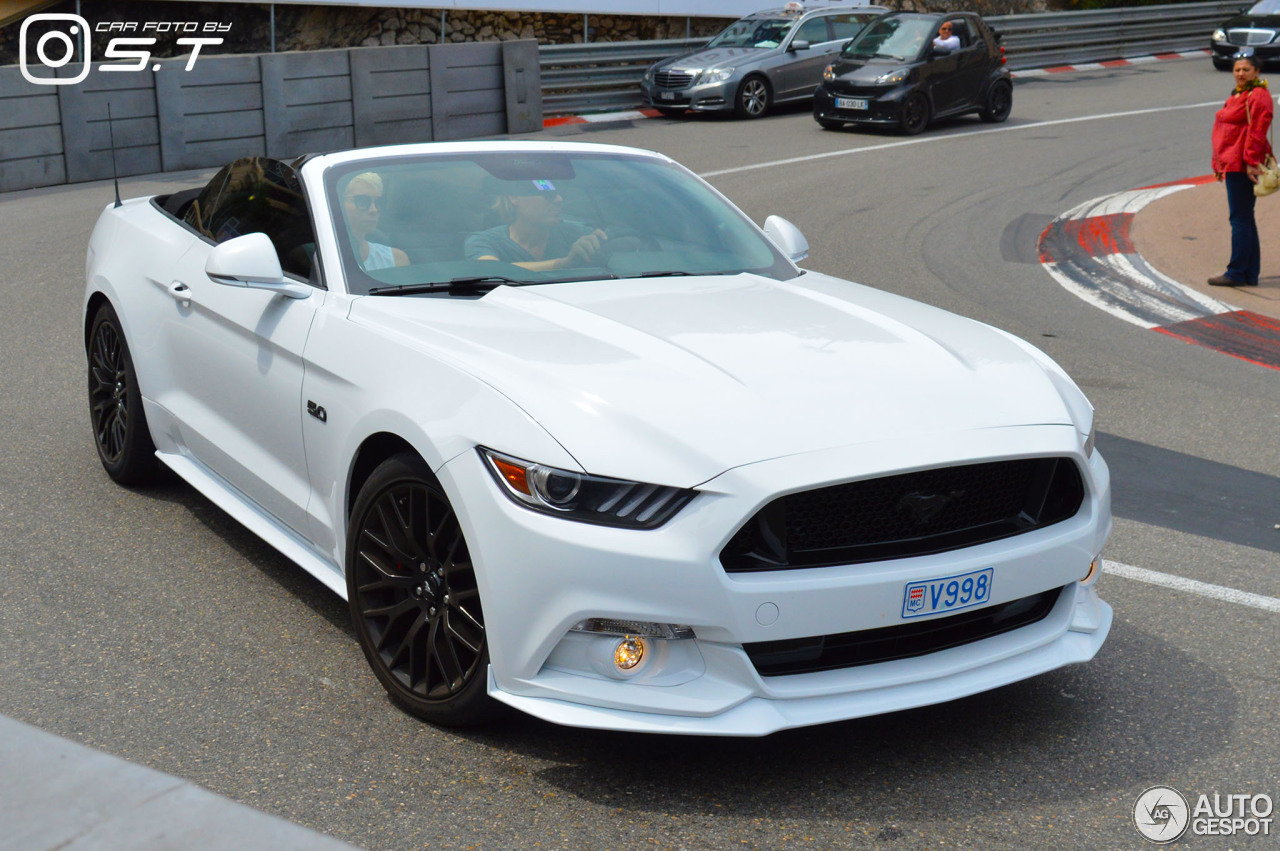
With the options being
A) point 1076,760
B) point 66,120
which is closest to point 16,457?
point 1076,760

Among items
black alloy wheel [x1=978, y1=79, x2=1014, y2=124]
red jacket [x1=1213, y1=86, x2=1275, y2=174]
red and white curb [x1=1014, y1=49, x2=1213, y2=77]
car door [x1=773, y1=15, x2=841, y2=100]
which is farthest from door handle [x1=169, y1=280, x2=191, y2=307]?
red and white curb [x1=1014, y1=49, x2=1213, y2=77]

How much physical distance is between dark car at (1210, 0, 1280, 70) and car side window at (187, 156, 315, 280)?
27.6 metres

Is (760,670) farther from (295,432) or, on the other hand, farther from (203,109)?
(203,109)

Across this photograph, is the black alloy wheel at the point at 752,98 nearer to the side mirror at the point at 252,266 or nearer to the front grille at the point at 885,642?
the side mirror at the point at 252,266

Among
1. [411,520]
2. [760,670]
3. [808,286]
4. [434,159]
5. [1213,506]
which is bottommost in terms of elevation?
[1213,506]

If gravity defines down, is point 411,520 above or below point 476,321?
below

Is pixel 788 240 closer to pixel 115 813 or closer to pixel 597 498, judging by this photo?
pixel 597 498

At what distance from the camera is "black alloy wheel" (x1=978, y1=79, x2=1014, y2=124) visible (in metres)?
21.8

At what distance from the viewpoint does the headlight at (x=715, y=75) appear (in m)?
22.1

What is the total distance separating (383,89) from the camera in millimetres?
19641

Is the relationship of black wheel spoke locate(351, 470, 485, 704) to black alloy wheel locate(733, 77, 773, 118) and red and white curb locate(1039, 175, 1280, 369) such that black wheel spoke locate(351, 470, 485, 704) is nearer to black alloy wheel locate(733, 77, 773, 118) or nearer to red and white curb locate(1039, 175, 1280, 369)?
red and white curb locate(1039, 175, 1280, 369)

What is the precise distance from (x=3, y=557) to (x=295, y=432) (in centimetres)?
156

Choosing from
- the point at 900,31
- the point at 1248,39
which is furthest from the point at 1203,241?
the point at 1248,39

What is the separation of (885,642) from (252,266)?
90.7 inches
